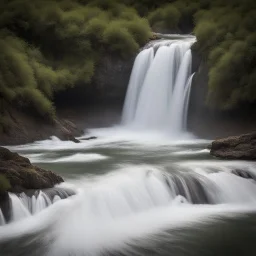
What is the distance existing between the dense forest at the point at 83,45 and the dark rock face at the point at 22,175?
696 centimetres

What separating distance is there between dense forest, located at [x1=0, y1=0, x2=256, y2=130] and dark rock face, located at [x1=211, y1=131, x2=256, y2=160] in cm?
428

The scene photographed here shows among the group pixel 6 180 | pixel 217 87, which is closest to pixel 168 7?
pixel 217 87

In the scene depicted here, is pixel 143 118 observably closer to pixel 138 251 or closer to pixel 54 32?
pixel 54 32

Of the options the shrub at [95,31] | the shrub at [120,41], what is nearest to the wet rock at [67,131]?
the shrub at [120,41]

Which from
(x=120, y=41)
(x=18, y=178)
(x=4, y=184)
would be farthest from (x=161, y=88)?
(x=4, y=184)

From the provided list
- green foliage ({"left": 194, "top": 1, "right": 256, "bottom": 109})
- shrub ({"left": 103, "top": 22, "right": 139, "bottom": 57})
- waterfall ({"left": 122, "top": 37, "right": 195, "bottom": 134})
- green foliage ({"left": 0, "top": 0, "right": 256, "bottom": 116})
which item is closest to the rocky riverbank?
green foliage ({"left": 0, "top": 0, "right": 256, "bottom": 116})

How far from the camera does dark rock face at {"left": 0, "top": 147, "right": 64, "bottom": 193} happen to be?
373 inches

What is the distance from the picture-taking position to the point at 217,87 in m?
18.6

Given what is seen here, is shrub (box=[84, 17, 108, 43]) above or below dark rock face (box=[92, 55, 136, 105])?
above

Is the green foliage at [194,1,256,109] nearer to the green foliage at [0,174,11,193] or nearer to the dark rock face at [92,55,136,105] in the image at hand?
the dark rock face at [92,55,136,105]

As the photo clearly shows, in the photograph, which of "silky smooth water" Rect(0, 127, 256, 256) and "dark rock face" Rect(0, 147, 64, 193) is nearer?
"silky smooth water" Rect(0, 127, 256, 256)

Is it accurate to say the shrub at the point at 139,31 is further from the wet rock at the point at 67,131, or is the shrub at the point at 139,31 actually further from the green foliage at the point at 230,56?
the wet rock at the point at 67,131

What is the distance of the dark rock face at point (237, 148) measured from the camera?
13.2 m

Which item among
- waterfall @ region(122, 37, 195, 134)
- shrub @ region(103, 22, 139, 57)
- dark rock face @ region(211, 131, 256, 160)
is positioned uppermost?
shrub @ region(103, 22, 139, 57)
